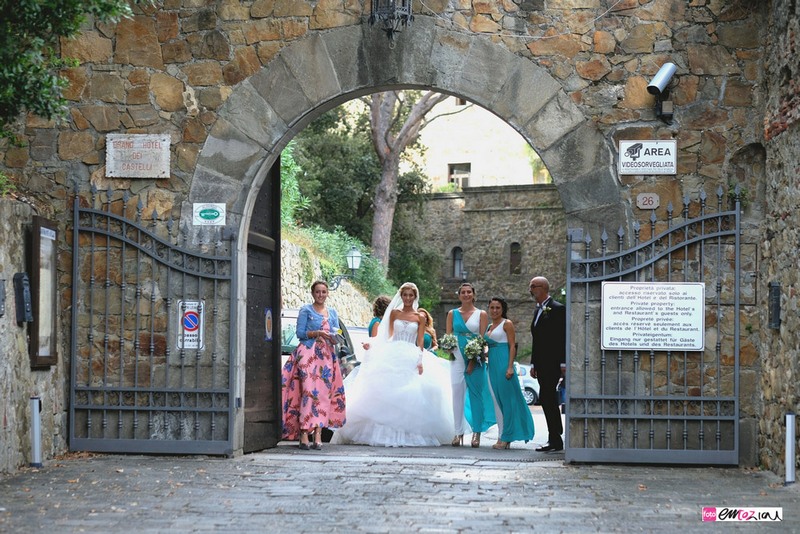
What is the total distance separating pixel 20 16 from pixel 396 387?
21.4ft

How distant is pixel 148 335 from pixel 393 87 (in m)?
3.07

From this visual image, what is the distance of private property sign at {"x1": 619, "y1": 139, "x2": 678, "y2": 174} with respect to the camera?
998cm

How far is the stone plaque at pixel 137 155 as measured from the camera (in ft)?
34.3

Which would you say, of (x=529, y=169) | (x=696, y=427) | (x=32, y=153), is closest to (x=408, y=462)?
(x=696, y=427)

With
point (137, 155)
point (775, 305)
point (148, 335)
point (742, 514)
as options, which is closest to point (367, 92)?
point (137, 155)

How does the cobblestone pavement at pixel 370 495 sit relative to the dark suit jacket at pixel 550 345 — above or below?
below

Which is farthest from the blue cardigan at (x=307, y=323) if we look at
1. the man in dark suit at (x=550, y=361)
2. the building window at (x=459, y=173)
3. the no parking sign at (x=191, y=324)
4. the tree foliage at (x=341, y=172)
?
the building window at (x=459, y=173)

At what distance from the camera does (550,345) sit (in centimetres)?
1192

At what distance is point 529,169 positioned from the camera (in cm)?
5238

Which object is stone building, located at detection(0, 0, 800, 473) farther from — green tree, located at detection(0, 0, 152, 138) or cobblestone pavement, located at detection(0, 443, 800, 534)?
green tree, located at detection(0, 0, 152, 138)

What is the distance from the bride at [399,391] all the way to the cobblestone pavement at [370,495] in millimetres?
2259

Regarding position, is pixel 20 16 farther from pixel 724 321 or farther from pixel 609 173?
pixel 724 321

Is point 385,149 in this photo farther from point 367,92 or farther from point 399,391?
point 367,92

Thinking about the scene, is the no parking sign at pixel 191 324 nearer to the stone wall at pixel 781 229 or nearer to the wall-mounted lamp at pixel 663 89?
the wall-mounted lamp at pixel 663 89
